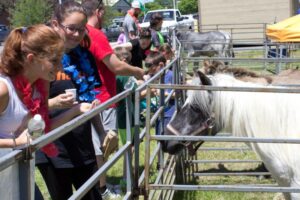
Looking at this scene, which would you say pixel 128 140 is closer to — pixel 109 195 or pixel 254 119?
pixel 254 119

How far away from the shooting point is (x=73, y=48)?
3195 millimetres

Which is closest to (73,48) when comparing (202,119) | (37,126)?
(202,119)

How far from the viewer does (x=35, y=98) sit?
249 centimetres

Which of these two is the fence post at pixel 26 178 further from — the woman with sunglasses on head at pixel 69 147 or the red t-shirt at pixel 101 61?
the red t-shirt at pixel 101 61

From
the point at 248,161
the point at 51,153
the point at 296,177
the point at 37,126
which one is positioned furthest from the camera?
the point at 248,161

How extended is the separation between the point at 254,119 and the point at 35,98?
5.92 ft

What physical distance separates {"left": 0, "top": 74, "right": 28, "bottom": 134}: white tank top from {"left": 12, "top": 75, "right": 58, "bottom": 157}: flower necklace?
46mm

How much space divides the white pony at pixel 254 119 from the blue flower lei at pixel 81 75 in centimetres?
81

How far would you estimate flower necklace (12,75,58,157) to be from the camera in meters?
2.29

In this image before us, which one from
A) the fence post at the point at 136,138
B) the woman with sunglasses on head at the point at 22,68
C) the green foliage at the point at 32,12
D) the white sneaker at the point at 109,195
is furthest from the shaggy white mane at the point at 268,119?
the green foliage at the point at 32,12

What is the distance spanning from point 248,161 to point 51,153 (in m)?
3.63

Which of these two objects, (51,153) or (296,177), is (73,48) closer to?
(51,153)

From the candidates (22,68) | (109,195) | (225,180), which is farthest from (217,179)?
(22,68)

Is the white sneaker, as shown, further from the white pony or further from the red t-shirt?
the red t-shirt
